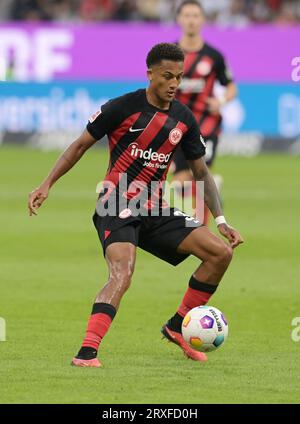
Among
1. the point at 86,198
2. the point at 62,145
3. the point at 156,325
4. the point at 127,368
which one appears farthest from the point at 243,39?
the point at 127,368

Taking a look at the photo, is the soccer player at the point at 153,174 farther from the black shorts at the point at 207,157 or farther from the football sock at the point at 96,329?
the black shorts at the point at 207,157

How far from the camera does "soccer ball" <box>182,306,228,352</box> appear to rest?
844 cm

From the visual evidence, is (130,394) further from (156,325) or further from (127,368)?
(156,325)

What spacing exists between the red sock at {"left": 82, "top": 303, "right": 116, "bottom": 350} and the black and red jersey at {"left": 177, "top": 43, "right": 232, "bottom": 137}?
6.43 m

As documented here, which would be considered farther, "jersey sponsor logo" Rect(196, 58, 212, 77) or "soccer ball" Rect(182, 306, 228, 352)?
"jersey sponsor logo" Rect(196, 58, 212, 77)

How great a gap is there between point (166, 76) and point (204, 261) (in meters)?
1.33

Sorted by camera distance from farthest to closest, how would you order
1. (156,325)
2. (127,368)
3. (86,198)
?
(86,198) < (156,325) < (127,368)

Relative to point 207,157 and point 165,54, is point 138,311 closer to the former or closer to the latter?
point 165,54

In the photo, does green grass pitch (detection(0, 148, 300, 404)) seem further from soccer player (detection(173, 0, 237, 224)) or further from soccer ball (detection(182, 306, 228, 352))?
soccer player (detection(173, 0, 237, 224))

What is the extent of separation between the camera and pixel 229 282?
12.4m

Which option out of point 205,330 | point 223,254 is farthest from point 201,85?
point 205,330

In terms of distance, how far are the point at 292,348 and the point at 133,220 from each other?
157cm

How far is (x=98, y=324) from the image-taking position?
318 inches

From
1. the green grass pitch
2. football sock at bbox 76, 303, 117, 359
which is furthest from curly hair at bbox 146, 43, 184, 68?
the green grass pitch
